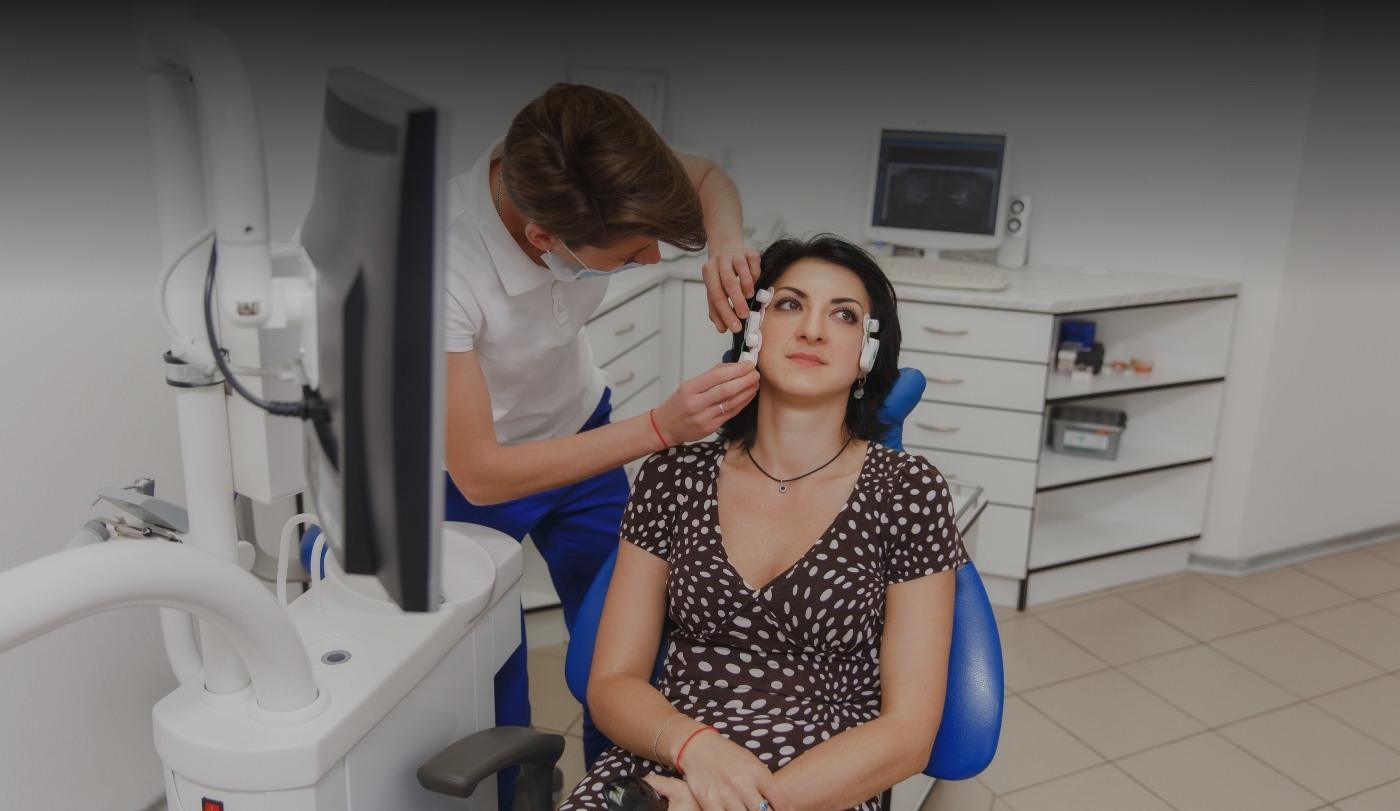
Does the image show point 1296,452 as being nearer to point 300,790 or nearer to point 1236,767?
point 1236,767

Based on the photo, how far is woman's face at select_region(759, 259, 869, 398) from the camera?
1.58 meters

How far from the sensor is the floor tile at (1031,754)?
2.35m

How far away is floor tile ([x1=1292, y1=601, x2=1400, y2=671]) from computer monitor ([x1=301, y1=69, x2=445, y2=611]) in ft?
9.38

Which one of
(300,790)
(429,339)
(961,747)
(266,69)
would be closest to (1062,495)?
(961,747)

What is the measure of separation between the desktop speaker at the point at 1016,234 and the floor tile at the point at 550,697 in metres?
1.75

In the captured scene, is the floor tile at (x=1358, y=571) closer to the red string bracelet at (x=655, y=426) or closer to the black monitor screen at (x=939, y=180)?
the black monitor screen at (x=939, y=180)

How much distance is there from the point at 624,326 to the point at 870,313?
128cm

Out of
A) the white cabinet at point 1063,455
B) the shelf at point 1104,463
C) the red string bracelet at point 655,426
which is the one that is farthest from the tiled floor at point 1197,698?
the red string bracelet at point 655,426

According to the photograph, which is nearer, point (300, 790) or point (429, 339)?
point (429, 339)

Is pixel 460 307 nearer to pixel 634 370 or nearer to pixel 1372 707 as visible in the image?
pixel 634 370

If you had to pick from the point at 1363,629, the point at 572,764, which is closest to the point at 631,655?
the point at 572,764

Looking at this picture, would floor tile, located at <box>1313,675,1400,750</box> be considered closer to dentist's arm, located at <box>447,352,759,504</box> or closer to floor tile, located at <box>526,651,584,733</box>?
floor tile, located at <box>526,651,584,733</box>

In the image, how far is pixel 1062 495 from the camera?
339cm

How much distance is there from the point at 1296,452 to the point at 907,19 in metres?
1.71
